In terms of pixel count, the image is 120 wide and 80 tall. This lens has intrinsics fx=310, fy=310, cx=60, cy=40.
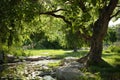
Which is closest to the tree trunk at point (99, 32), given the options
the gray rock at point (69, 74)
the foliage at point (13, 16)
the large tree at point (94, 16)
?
the large tree at point (94, 16)

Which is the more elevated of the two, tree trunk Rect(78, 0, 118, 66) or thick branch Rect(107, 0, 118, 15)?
thick branch Rect(107, 0, 118, 15)

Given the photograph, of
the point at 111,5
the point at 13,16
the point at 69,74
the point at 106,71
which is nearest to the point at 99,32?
the point at 111,5

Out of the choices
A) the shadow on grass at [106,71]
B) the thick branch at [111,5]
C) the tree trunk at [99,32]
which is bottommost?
the shadow on grass at [106,71]

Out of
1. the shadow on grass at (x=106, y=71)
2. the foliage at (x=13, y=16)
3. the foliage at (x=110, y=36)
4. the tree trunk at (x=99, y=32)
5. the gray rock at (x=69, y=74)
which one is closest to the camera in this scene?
the foliage at (x=13, y=16)

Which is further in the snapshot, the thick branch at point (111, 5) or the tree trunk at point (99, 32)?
the tree trunk at point (99, 32)

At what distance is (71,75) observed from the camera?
2291 centimetres

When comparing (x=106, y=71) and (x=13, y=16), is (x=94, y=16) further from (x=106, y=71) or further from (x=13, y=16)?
(x=13, y=16)

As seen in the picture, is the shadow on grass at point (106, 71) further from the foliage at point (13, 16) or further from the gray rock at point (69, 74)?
the foliage at point (13, 16)

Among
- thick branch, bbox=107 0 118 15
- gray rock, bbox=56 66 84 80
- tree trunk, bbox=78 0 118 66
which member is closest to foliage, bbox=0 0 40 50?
gray rock, bbox=56 66 84 80

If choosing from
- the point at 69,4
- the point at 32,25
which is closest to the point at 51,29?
the point at 32,25

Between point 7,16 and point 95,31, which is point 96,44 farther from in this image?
point 7,16

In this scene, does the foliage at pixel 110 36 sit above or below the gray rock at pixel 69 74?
above

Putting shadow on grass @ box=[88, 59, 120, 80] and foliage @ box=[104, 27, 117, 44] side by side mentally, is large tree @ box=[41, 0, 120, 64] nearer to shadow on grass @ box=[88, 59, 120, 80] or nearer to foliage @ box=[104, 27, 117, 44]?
shadow on grass @ box=[88, 59, 120, 80]

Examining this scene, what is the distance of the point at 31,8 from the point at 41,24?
36.3 ft
